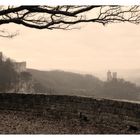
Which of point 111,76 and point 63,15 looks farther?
point 63,15

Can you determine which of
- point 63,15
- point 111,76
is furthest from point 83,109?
point 63,15

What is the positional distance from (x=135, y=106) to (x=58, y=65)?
1176 millimetres

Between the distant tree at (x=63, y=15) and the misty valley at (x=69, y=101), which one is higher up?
the distant tree at (x=63, y=15)

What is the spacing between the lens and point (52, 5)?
10539 mm

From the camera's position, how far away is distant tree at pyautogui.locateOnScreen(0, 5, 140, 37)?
10539 millimetres

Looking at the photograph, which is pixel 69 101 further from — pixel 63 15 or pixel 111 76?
pixel 63 15

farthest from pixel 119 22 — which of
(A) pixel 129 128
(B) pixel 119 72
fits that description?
(A) pixel 129 128

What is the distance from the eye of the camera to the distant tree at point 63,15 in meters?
10.5

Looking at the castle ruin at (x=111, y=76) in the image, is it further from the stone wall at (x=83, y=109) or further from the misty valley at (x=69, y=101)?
the stone wall at (x=83, y=109)

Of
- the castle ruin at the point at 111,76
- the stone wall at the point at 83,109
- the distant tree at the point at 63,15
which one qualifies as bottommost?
the stone wall at the point at 83,109

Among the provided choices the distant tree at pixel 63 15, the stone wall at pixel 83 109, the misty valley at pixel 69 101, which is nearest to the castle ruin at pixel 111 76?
the misty valley at pixel 69 101

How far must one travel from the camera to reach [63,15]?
1077 centimetres

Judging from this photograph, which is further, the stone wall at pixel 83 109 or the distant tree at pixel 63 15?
the distant tree at pixel 63 15

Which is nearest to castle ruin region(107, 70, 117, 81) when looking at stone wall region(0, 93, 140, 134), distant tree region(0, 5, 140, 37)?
stone wall region(0, 93, 140, 134)
